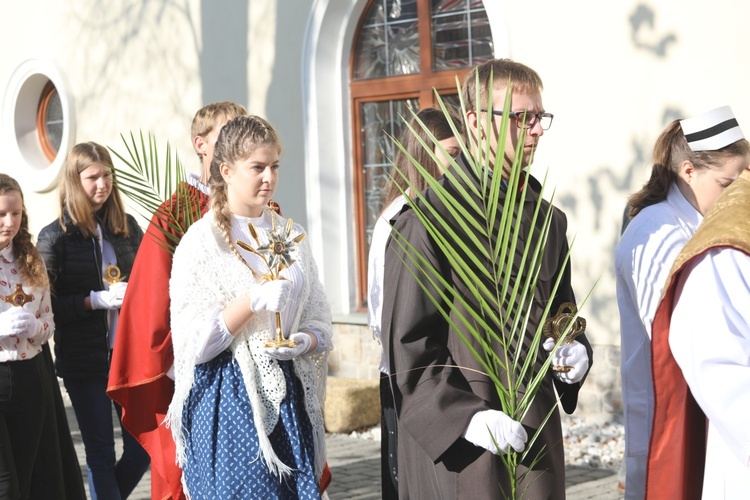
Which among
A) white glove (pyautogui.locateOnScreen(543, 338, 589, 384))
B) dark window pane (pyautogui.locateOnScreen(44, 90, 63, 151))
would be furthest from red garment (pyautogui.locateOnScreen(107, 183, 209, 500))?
dark window pane (pyautogui.locateOnScreen(44, 90, 63, 151))

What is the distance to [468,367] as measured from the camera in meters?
2.99

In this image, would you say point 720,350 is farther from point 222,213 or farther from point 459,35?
point 459,35

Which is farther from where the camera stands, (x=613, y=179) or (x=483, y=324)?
(x=613, y=179)

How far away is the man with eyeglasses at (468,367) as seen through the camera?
9.36ft

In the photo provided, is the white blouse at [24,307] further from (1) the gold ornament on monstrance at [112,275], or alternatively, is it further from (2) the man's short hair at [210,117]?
(2) the man's short hair at [210,117]

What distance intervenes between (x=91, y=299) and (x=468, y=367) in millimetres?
3131

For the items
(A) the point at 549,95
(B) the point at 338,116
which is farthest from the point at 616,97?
(B) the point at 338,116

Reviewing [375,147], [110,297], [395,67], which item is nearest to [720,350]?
[110,297]

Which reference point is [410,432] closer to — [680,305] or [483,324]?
[483,324]

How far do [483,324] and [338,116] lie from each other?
282 inches

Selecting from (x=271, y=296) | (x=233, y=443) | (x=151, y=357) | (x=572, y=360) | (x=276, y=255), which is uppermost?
(x=276, y=255)

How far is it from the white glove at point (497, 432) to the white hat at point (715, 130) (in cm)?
142

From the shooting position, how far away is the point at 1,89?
13.2m

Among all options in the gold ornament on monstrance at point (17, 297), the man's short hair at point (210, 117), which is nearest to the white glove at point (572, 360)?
the man's short hair at point (210, 117)
